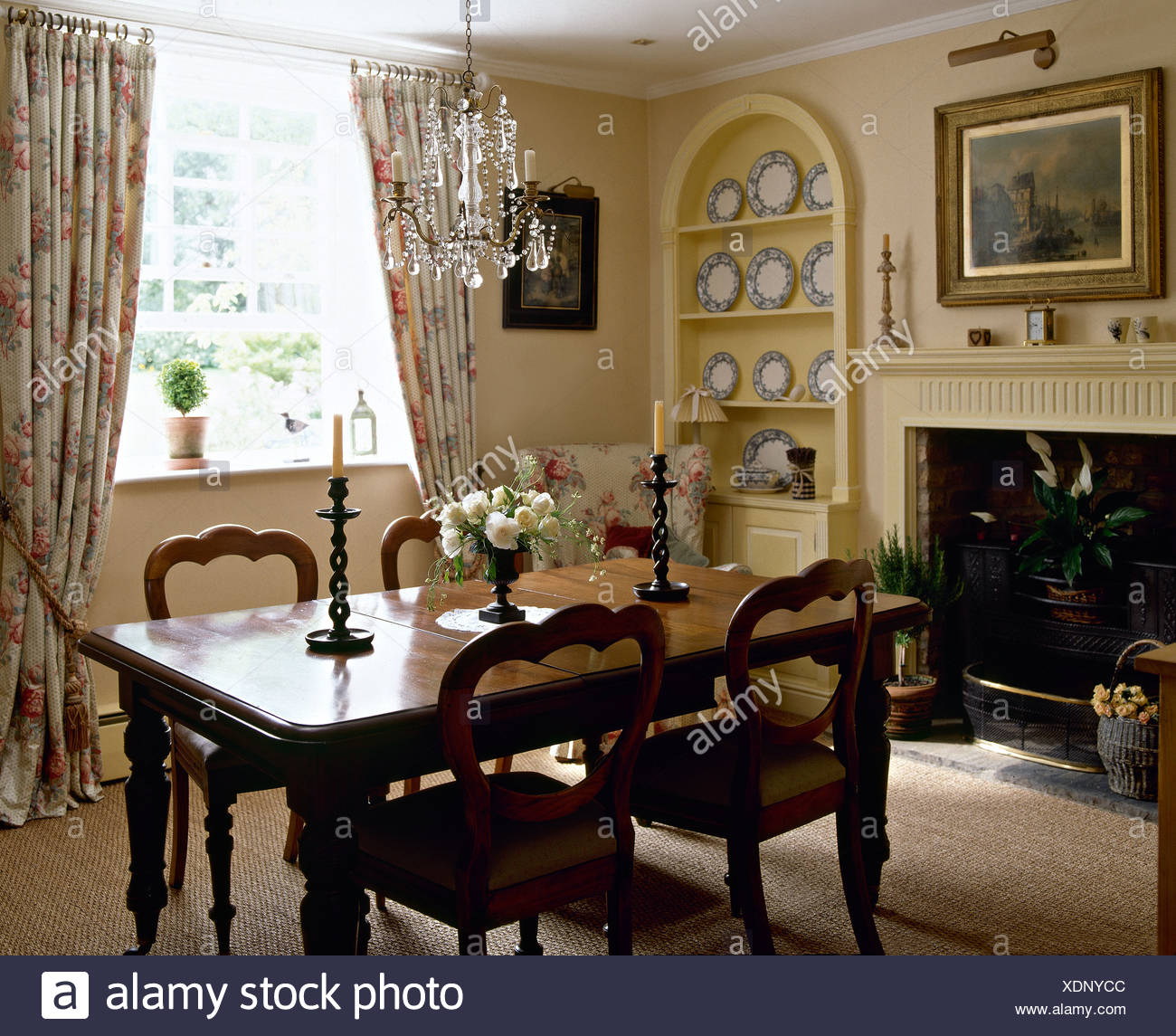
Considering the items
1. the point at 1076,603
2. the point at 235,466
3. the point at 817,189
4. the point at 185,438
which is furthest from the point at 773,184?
the point at 185,438

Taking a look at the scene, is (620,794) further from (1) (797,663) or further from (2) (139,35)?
(2) (139,35)

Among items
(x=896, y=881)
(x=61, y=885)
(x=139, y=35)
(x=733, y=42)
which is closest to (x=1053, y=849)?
(x=896, y=881)

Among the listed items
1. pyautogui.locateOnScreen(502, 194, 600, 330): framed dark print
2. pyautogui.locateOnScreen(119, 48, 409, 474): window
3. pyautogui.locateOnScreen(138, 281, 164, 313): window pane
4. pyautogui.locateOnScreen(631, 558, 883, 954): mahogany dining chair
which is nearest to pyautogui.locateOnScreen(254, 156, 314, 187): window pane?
pyautogui.locateOnScreen(119, 48, 409, 474): window

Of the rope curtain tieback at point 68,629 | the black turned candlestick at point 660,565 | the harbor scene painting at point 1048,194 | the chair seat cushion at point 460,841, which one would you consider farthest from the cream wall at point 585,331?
the chair seat cushion at point 460,841

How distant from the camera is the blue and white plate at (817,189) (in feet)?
16.2

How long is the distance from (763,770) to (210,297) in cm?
299

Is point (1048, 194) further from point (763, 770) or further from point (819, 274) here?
point (763, 770)

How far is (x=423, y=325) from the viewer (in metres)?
4.82

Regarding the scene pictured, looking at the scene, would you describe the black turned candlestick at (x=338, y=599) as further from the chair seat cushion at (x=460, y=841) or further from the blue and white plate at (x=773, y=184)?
the blue and white plate at (x=773, y=184)

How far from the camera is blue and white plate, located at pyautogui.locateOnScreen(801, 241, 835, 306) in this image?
16.4ft

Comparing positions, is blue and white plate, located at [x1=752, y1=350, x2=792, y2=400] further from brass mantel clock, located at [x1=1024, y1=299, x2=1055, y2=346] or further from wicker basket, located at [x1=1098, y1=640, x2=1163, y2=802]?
wicker basket, located at [x1=1098, y1=640, x2=1163, y2=802]

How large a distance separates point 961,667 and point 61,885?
10.8 ft

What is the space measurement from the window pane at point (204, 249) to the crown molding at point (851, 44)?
213 cm

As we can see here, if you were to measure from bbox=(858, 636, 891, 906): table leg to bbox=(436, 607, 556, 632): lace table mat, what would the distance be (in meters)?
0.83
